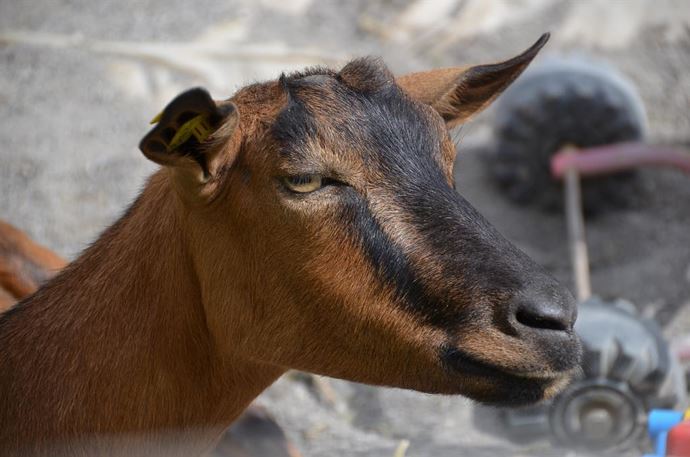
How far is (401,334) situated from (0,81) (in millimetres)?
5177

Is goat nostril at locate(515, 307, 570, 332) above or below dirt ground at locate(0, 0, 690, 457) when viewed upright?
below

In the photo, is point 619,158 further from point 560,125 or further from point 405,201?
point 405,201

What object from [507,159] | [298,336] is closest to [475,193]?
[507,159]

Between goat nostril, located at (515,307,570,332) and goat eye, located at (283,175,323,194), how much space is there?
71 cm

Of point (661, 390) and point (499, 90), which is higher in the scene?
point (499, 90)

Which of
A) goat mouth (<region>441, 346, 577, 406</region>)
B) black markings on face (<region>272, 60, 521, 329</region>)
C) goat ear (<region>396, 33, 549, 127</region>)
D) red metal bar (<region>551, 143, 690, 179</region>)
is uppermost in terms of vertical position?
red metal bar (<region>551, 143, 690, 179</region>)

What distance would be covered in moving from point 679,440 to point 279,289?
1.85 metres

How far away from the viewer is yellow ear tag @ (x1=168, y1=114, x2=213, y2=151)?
9.07ft

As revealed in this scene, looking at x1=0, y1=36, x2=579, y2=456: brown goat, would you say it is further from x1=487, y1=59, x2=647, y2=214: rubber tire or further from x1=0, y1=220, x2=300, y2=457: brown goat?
x1=487, y1=59, x2=647, y2=214: rubber tire

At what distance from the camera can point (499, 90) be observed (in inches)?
144

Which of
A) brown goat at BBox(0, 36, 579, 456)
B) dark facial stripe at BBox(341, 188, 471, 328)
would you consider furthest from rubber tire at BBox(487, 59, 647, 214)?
dark facial stripe at BBox(341, 188, 471, 328)

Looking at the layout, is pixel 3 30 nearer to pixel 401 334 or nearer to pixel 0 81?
pixel 0 81

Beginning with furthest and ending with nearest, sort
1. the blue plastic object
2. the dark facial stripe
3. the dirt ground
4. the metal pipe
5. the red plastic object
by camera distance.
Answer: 1. the metal pipe
2. the dirt ground
3. the blue plastic object
4. the red plastic object
5. the dark facial stripe

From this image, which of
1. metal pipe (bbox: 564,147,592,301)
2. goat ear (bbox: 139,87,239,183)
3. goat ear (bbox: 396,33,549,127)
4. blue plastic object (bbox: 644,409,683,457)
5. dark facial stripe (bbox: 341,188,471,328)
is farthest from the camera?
metal pipe (bbox: 564,147,592,301)
